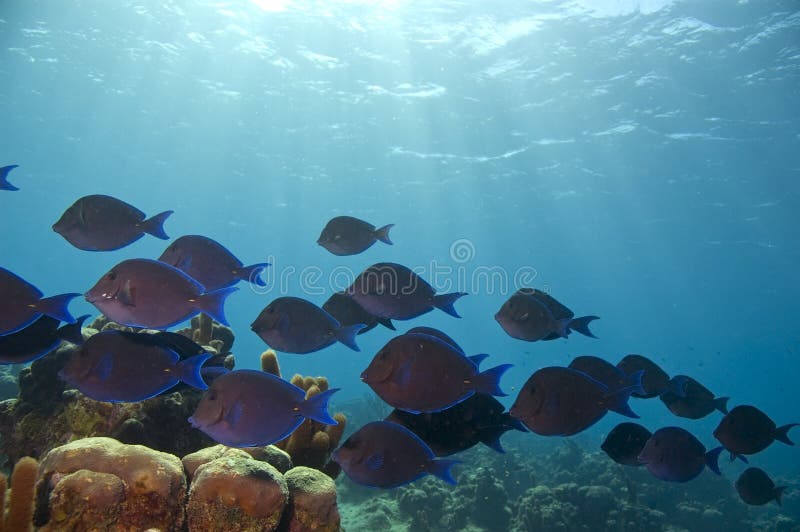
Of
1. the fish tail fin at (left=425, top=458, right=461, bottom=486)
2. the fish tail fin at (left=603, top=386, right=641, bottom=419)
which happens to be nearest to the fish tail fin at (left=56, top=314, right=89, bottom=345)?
the fish tail fin at (left=425, top=458, right=461, bottom=486)

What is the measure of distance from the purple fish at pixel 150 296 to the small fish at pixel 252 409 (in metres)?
0.50

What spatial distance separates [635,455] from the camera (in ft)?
16.1

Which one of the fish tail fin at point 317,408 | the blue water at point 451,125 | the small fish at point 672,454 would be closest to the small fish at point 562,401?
the fish tail fin at point 317,408

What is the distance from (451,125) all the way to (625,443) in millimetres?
25451

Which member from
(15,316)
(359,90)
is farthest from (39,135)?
(15,316)

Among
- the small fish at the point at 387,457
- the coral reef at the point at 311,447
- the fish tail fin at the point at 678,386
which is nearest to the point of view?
the small fish at the point at 387,457

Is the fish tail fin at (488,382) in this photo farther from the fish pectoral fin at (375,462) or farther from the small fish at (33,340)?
the small fish at (33,340)

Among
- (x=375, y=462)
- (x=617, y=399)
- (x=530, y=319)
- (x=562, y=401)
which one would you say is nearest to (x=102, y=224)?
(x=375, y=462)

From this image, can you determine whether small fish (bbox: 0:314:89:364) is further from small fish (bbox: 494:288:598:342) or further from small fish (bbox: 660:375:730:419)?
small fish (bbox: 660:375:730:419)

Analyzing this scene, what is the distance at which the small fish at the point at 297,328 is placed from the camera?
380 centimetres

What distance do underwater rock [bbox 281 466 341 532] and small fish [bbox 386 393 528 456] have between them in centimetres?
83

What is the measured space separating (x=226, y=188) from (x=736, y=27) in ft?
131

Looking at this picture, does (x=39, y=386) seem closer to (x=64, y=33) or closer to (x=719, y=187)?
(x=64, y=33)

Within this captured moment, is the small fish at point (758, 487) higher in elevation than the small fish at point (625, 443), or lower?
lower
